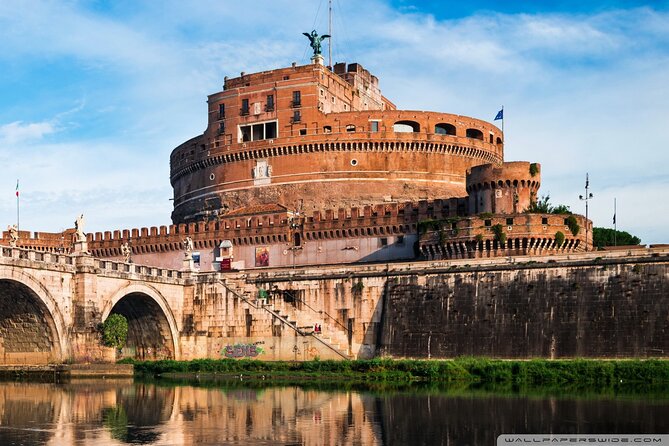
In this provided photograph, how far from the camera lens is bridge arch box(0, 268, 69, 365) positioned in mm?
45438

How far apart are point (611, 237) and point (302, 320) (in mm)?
29410

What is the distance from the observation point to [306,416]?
3020cm

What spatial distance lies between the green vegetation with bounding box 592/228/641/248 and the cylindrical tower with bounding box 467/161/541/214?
15.5 meters

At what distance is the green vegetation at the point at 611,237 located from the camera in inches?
2825

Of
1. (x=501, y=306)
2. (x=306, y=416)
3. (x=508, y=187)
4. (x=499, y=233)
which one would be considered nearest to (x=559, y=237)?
(x=499, y=233)

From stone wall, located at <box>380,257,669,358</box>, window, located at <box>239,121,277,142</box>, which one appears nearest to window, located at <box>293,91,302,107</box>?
window, located at <box>239,121,277,142</box>

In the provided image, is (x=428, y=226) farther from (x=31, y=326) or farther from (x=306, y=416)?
(x=306, y=416)

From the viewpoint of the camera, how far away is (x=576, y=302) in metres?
46.7

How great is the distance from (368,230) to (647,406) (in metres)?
31.3

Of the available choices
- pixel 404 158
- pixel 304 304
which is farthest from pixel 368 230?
pixel 404 158

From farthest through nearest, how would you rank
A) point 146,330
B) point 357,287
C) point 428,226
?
point 428,226, point 146,330, point 357,287

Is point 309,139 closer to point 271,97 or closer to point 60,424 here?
point 271,97

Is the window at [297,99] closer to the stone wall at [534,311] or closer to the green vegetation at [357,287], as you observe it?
the green vegetation at [357,287]

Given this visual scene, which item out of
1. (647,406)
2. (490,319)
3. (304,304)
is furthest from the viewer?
(304,304)
